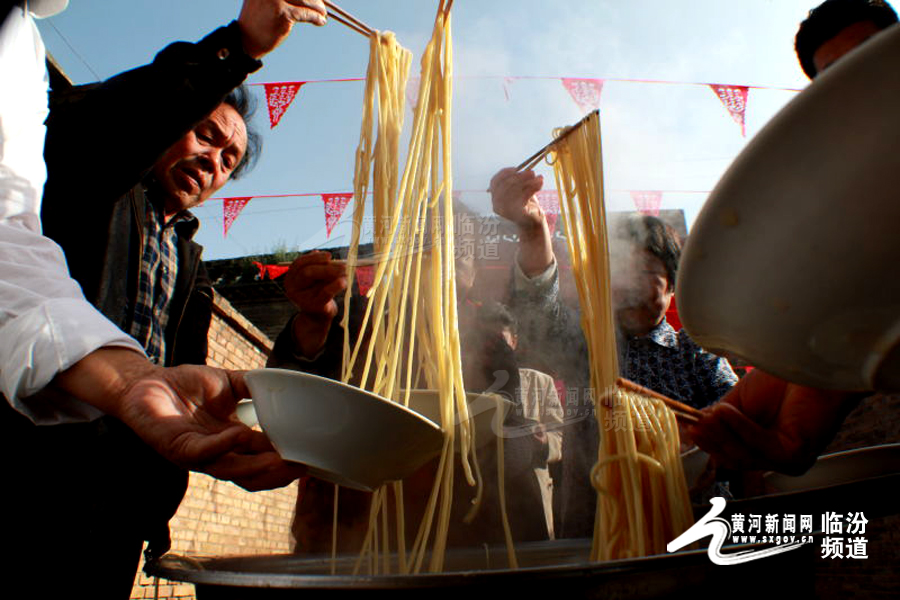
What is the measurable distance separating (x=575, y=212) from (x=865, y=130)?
1.18m

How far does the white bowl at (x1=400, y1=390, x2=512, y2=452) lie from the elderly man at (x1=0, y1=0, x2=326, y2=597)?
19.3 inches

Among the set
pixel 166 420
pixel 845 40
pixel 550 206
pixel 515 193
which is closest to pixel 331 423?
pixel 166 420

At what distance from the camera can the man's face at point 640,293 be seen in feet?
7.49

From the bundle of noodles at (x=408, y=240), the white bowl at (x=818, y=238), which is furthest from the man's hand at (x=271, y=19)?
the white bowl at (x=818, y=238)

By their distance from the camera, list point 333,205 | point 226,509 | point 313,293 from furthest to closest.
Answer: point 333,205 < point 226,509 < point 313,293

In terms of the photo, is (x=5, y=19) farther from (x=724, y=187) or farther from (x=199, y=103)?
(x=724, y=187)

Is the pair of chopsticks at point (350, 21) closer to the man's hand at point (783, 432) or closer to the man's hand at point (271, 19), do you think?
the man's hand at point (271, 19)

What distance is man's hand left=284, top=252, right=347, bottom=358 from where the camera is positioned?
184 centimetres

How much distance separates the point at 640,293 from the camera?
2326 mm

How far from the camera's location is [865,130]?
0.54 meters

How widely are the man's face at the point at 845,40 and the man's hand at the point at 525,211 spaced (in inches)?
37.1

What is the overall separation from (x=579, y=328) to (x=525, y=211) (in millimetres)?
501

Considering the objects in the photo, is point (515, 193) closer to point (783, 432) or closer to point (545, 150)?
point (545, 150)

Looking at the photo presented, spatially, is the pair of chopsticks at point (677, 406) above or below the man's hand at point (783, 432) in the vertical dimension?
above
